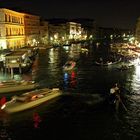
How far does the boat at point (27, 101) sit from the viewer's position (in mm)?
33141

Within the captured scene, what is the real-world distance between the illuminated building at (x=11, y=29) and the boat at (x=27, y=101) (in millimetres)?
52107

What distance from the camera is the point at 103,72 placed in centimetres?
6212

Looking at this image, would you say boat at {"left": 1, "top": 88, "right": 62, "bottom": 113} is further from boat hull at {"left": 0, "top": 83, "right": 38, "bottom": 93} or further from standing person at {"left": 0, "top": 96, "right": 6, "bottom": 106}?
boat hull at {"left": 0, "top": 83, "right": 38, "bottom": 93}

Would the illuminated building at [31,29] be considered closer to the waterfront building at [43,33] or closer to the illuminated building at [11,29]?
the waterfront building at [43,33]

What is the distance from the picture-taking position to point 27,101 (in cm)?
3484

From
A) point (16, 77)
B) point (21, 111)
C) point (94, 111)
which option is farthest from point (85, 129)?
point (16, 77)

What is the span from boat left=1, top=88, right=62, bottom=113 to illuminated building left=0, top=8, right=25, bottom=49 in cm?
5211

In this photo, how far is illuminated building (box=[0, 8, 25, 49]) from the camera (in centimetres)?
8819

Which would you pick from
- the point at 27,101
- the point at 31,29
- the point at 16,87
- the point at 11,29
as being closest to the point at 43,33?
the point at 31,29

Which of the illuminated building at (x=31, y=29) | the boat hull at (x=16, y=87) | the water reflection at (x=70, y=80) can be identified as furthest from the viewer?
the illuminated building at (x=31, y=29)

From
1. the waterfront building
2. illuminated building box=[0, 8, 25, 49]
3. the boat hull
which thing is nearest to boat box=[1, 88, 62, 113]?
the boat hull

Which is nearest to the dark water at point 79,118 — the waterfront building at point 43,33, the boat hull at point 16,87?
the boat hull at point 16,87

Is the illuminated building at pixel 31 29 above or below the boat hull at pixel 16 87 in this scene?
above

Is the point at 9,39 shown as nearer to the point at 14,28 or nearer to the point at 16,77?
the point at 14,28
